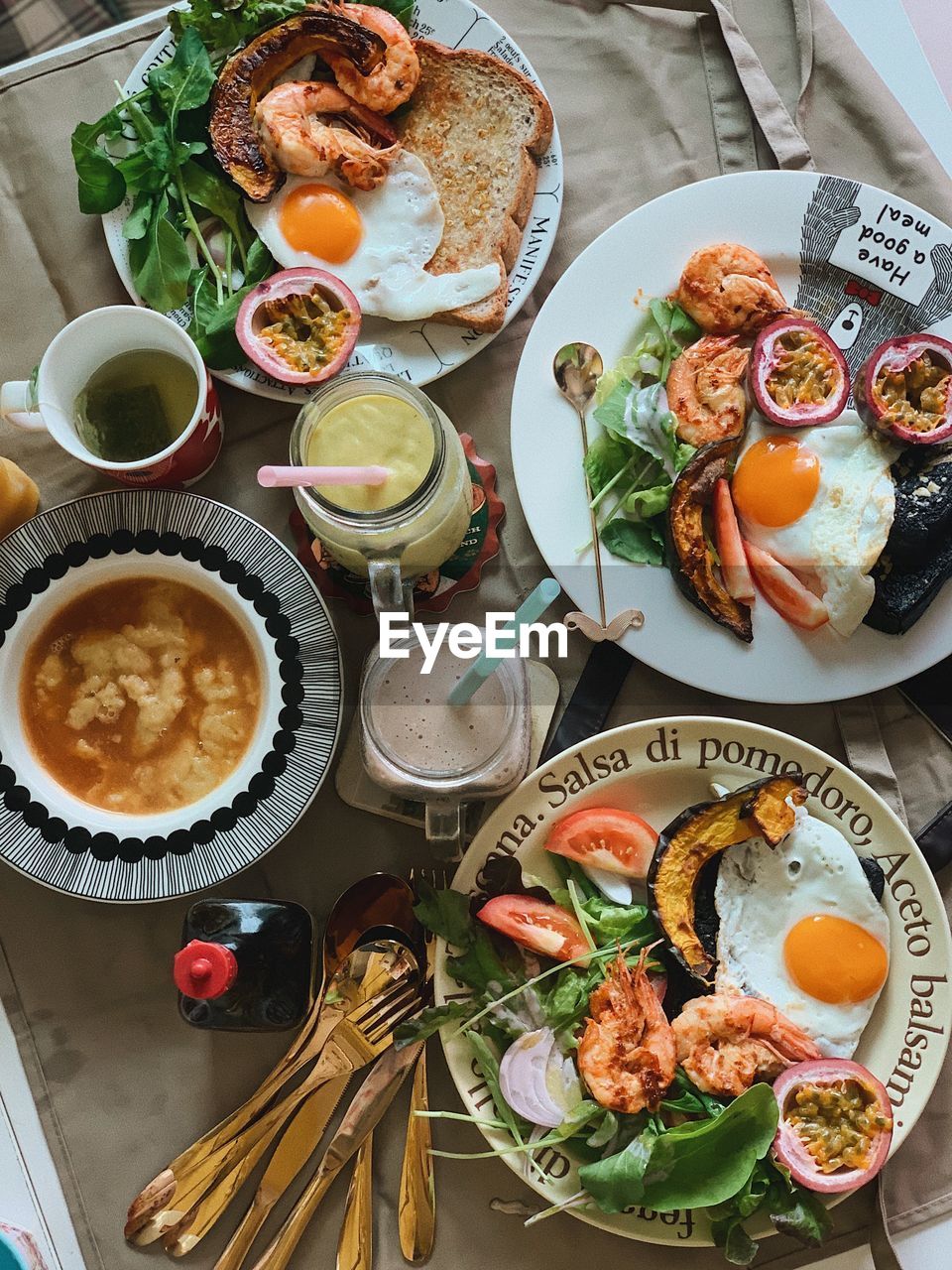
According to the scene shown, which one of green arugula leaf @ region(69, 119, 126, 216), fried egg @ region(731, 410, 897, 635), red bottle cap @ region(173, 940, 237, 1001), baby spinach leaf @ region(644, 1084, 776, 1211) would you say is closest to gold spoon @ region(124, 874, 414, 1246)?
red bottle cap @ region(173, 940, 237, 1001)

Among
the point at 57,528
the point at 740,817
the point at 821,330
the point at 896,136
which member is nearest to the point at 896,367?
the point at 821,330

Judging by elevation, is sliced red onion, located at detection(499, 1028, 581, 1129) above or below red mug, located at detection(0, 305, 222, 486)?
below

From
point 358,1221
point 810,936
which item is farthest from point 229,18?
point 358,1221

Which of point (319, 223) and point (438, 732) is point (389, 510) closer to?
point (438, 732)

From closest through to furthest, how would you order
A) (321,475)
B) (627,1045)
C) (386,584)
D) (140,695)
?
(321,475) → (386,584) → (627,1045) → (140,695)

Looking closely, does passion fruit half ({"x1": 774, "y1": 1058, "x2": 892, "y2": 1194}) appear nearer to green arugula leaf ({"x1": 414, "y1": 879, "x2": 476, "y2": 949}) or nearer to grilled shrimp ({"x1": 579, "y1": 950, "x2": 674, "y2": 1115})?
grilled shrimp ({"x1": 579, "y1": 950, "x2": 674, "y2": 1115})

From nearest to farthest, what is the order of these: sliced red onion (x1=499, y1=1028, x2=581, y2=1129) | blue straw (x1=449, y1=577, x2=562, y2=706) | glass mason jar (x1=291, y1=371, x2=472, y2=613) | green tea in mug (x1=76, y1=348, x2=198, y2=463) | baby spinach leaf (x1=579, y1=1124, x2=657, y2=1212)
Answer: blue straw (x1=449, y1=577, x2=562, y2=706) → glass mason jar (x1=291, y1=371, x2=472, y2=613) → baby spinach leaf (x1=579, y1=1124, x2=657, y2=1212) → sliced red onion (x1=499, y1=1028, x2=581, y2=1129) → green tea in mug (x1=76, y1=348, x2=198, y2=463)

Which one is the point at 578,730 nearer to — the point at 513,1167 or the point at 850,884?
the point at 850,884
